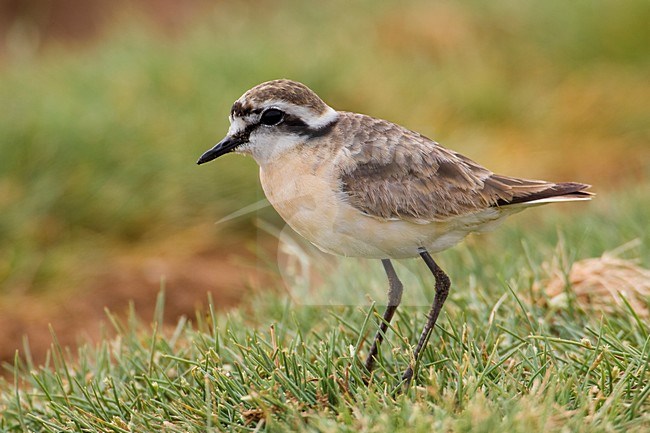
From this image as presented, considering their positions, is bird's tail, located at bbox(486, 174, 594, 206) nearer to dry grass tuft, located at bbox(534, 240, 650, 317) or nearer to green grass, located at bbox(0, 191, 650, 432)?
green grass, located at bbox(0, 191, 650, 432)

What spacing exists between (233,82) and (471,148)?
90.6 inches

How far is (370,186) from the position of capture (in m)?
4.07

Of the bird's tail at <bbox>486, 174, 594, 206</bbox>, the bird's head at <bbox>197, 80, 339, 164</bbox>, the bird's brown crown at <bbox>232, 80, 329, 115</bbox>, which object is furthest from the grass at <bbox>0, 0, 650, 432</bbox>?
the bird's brown crown at <bbox>232, 80, 329, 115</bbox>

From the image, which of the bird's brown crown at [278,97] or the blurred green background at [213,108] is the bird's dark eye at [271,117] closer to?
the bird's brown crown at [278,97]

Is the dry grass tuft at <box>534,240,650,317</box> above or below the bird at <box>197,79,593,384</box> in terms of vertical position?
below

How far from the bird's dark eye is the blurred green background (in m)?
2.74

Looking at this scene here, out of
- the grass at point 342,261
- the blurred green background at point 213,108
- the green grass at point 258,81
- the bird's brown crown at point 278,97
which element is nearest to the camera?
the grass at point 342,261

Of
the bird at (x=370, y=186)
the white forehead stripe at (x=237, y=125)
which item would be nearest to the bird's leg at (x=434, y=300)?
the bird at (x=370, y=186)

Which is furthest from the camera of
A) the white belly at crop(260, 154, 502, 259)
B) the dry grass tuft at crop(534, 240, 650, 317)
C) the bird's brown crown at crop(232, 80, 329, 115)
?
the dry grass tuft at crop(534, 240, 650, 317)

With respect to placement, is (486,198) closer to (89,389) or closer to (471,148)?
(89,389)

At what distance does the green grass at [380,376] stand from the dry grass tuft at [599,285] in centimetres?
5

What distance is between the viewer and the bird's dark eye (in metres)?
4.22

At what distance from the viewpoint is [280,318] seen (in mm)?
5156

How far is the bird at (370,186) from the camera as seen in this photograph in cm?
401
